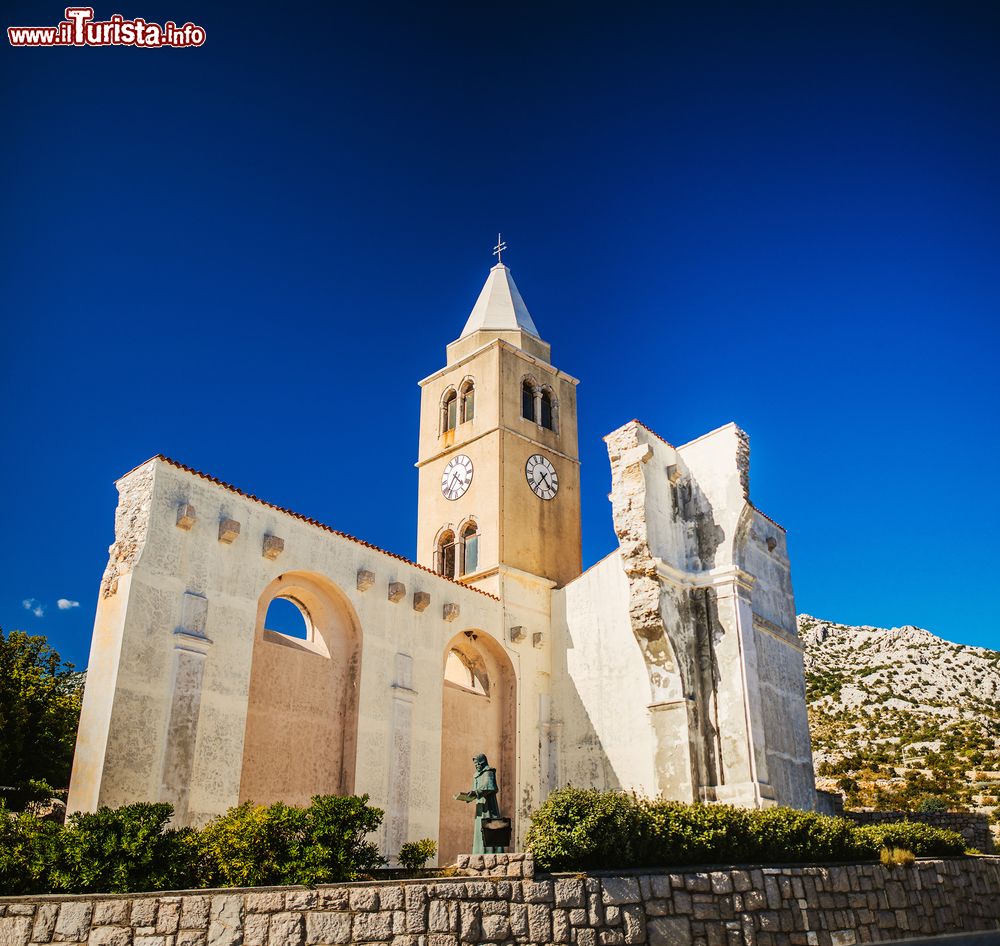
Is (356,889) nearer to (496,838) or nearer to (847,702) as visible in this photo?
(496,838)

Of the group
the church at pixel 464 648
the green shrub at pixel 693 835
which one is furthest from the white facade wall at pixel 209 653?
the green shrub at pixel 693 835

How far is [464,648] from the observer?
93.5ft

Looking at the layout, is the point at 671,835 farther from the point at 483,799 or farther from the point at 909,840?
the point at 909,840

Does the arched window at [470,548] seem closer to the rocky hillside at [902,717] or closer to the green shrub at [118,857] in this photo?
the green shrub at [118,857]

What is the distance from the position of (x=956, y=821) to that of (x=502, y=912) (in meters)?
24.4

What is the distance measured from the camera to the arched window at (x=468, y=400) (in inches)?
1382

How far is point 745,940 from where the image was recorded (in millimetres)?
14500

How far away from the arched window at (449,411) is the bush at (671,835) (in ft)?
70.1

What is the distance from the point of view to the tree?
83.4ft

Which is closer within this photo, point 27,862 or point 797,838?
point 27,862

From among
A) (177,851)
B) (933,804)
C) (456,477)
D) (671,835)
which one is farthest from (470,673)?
(933,804)

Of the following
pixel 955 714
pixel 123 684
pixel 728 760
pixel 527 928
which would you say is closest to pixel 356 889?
pixel 527 928

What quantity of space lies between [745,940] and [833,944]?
237 cm

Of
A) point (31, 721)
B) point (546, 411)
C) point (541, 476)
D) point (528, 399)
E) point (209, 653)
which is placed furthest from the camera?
point (546, 411)
